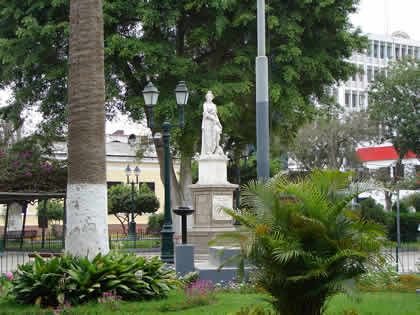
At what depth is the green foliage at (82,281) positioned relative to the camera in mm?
9109

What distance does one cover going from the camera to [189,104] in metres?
23.8

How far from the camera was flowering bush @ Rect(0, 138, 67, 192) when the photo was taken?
87.9 feet

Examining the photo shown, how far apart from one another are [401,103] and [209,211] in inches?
836

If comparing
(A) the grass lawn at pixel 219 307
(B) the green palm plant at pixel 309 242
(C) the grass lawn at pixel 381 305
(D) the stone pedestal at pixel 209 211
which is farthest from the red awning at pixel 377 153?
(B) the green palm plant at pixel 309 242

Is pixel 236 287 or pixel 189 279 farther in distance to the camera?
pixel 236 287

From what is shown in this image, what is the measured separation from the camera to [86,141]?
1005 centimetres

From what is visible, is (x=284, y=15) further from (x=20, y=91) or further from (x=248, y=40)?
(x=20, y=91)

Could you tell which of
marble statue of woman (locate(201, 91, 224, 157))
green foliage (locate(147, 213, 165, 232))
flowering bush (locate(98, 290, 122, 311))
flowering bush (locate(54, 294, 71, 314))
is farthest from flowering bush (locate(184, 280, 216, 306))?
green foliage (locate(147, 213, 165, 232))

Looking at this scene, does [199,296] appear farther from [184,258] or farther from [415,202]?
[415,202]

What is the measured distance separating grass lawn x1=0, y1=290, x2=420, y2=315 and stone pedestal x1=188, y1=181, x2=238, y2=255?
8.55 metres

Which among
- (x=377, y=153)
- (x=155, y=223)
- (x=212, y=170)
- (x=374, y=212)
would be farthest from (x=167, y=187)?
(x=377, y=153)

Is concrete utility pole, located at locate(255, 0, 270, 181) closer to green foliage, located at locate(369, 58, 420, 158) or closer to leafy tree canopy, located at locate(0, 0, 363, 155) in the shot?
leafy tree canopy, located at locate(0, 0, 363, 155)

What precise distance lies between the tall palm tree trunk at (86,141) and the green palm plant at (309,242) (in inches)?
135

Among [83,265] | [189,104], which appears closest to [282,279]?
[83,265]
